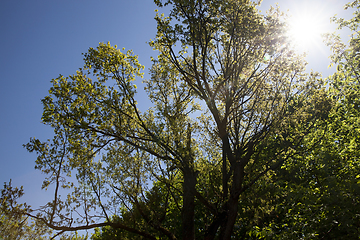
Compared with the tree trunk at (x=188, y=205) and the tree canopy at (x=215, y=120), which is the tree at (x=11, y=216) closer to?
the tree canopy at (x=215, y=120)

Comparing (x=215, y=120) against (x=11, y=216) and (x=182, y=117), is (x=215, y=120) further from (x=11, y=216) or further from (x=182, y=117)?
(x=11, y=216)

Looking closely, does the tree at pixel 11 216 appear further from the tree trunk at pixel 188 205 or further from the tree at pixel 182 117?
the tree trunk at pixel 188 205

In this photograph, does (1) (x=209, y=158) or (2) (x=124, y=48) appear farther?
(1) (x=209, y=158)

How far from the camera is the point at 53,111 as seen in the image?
948 cm

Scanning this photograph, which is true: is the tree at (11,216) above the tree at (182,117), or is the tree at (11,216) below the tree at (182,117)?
below

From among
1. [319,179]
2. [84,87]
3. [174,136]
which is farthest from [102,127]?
[319,179]

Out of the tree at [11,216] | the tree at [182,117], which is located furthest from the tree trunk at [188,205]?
the tree at [11,216]

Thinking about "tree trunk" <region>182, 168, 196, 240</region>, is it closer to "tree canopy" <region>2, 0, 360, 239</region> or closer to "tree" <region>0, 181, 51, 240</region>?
"tree canopy" <region>2, 0, 360, 239</region>

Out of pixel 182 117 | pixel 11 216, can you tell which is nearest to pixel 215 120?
pixel 182 117

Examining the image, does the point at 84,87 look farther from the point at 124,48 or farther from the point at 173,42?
the point at 173,42

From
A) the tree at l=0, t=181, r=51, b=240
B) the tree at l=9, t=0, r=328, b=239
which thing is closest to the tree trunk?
the tree at l=9, t=0, r=328, b=239

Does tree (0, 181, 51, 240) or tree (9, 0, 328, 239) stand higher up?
tree (9, 0, 328, 239)

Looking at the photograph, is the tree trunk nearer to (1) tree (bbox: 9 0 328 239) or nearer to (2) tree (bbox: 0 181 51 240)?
(1) tree (bbox: 9 0 328 239)

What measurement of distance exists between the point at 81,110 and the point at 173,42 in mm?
5084
